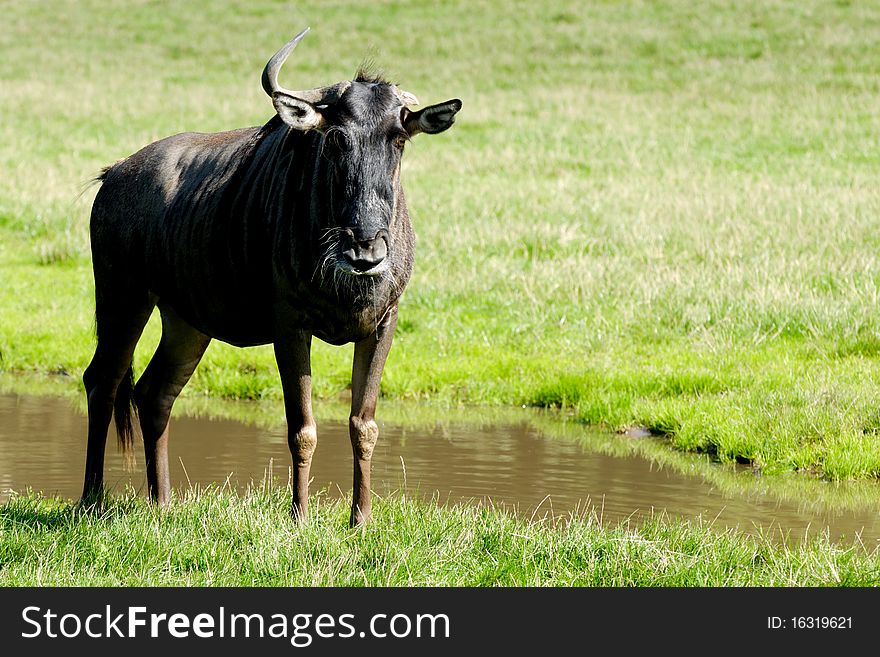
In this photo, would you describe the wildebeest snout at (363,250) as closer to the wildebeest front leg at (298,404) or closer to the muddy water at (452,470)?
the wildebeest front leg at (298,404)

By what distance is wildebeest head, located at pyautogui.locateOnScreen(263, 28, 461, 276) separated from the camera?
5.68 m

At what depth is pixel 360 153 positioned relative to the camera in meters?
5.82

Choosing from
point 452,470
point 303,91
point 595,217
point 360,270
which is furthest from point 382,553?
point 595,217

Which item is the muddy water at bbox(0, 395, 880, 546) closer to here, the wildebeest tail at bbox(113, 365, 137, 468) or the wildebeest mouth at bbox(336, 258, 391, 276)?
the wildebeest tail at bbox(113, 365, 137, 468)

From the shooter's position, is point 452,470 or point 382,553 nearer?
point 382,553

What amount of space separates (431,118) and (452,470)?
307 centimetres

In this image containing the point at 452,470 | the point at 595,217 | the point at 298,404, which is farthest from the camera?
the point at 595,217

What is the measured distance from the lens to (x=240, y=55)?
136 ft

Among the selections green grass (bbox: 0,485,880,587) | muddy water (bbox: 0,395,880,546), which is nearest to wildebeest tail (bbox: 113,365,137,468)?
muddy water (bbox: 0,395,880,546)

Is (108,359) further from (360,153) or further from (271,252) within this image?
(360,153)

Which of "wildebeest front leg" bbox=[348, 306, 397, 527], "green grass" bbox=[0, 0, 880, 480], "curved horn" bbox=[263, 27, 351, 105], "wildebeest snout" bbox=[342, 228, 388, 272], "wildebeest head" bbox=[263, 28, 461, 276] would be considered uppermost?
"curved horn" bbox=[263, 27, 351, 105]

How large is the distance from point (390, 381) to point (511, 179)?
1143cm

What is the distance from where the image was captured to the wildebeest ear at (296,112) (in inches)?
226

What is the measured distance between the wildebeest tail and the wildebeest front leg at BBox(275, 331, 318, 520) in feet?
5.31
